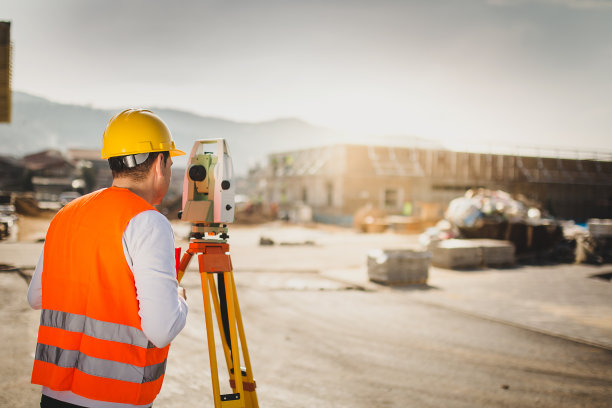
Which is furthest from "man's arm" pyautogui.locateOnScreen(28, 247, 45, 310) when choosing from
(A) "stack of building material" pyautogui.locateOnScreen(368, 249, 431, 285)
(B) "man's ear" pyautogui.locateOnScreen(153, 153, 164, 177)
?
(A) "stack of building material" pyautogui.locateOnScreen(368, 249, 431, 285)

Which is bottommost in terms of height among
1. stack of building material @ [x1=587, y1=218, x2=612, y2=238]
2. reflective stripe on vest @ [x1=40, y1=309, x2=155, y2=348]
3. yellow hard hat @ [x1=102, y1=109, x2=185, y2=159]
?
stack of building material @ [x1=587, y1=218, x2=612, y2=238]

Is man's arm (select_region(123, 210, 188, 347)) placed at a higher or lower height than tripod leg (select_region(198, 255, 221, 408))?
higher

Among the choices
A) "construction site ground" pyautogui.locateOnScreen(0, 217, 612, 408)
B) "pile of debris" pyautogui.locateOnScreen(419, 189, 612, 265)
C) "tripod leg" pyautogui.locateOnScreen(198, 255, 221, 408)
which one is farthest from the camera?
"pile of debris" pyautogui.locateOnScreen(419, 189, 612, 265)

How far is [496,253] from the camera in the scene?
12820 mm

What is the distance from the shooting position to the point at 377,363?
490cm

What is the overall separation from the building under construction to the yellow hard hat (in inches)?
1276

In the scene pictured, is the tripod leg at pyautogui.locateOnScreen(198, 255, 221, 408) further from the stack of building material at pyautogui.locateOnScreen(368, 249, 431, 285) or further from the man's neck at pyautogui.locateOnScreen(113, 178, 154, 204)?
the stack of building material at pyautogui.locateOnScreen(368, 249, 431, 285)

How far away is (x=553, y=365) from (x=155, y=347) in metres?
5.10

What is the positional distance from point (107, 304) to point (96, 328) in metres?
0.10

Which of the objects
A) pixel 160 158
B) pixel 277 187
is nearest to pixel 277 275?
pixel 160 158

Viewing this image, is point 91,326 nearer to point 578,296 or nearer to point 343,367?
point 343,367

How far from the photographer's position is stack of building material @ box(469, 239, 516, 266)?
12.6 m

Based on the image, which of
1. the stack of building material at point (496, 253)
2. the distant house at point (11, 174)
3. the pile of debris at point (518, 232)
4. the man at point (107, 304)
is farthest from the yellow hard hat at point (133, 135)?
the distant house at point (11, 174)

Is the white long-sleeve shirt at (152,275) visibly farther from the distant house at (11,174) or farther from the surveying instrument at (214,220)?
the distant house at (11,174)
